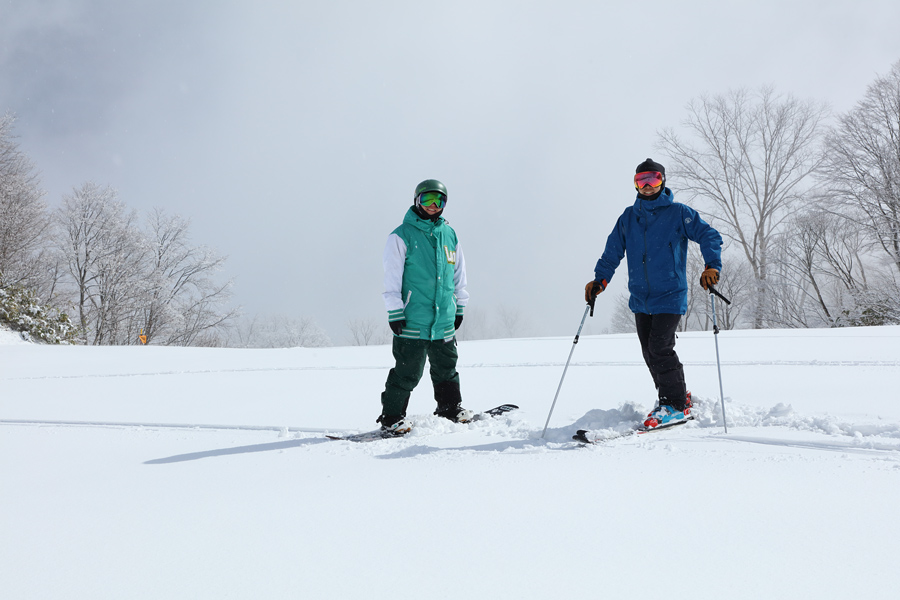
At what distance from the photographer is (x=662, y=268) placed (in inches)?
130

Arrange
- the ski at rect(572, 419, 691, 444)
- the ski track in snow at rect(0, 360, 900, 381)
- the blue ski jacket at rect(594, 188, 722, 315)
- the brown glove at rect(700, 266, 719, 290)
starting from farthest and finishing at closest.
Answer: the ski track in snow at rect(0, 360, 900, 381) < the blue ski jacket at rect(594, 188, 722, 315) < the brown glove at rect(700, 266, 719, 290) < the ski at rect(572, 419, 691, 444)

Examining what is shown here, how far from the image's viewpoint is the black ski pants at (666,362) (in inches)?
124

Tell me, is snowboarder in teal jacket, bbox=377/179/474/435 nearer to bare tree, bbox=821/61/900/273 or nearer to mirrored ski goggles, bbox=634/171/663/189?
mirrored ski goggles, bbox=634/171/663/189

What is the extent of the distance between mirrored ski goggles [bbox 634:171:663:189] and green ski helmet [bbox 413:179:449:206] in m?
1.38

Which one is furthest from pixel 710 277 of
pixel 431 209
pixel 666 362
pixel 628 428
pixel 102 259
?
pixel 102 259

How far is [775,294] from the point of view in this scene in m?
21.2

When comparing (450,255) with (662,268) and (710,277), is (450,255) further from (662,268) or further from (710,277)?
(710,277)

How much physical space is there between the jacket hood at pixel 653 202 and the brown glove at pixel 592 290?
600 millimetres

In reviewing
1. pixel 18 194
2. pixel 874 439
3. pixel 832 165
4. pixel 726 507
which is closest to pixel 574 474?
pixel 726 507

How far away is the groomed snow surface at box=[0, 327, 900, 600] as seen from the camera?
1242mm

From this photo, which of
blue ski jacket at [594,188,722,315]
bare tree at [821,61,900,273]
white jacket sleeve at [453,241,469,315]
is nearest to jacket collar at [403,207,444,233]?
white jacket sleeve at [453,241,469,315]

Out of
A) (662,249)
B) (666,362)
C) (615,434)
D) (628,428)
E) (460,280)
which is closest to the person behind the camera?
(615,434)

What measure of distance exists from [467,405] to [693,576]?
9.66ft

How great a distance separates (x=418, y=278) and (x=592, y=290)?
4.26 feet
